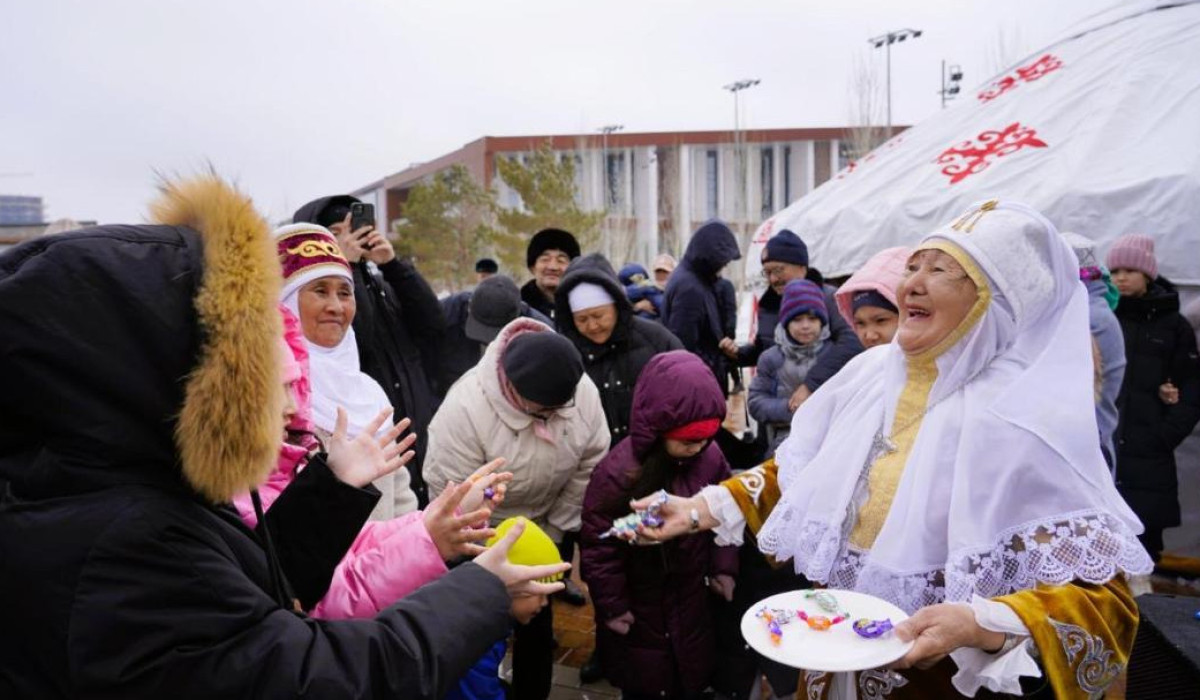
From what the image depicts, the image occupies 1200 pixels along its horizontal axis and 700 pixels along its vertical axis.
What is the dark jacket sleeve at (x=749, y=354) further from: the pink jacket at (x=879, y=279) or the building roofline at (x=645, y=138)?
the building roofline at (x=645, y=138)

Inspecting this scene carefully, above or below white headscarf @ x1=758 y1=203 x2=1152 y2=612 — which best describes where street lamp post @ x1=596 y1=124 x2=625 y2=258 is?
above

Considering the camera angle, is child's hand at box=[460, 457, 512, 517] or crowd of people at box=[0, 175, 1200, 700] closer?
crowd of people at box=[0, 175, 1200, 700]

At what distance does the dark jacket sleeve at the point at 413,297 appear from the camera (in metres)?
4.17

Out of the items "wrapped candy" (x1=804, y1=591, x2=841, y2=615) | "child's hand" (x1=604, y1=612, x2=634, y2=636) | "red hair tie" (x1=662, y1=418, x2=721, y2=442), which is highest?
"red hair tie" (x1=662, y1=418, x2=721, y2=442)

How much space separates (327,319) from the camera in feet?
9.45

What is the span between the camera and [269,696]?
1.17 m

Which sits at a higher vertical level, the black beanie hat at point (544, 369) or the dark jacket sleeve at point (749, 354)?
the black beanie hat at point (544, 369)

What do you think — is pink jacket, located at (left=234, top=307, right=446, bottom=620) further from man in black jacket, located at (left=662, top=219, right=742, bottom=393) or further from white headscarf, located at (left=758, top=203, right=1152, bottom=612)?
man in black jacket, located at (left=662, top=219, right=742, bottom=393)

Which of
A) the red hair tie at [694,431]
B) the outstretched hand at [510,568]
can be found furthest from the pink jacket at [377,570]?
the red hair tie at [694,431]

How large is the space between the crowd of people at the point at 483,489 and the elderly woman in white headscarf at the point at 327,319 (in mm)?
12

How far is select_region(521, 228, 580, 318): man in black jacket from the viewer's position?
225 inches

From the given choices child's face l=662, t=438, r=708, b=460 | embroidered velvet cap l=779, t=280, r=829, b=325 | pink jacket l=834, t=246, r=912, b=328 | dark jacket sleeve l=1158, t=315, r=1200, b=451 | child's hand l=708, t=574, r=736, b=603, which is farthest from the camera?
dark jacket sleeve l=1158, t=315, r=1200, b=451

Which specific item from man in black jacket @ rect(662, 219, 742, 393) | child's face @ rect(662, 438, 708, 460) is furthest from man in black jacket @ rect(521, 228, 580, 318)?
child's face @ rect(662, 438, 708, 460)

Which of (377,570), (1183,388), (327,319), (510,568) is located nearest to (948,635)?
(510,568)
